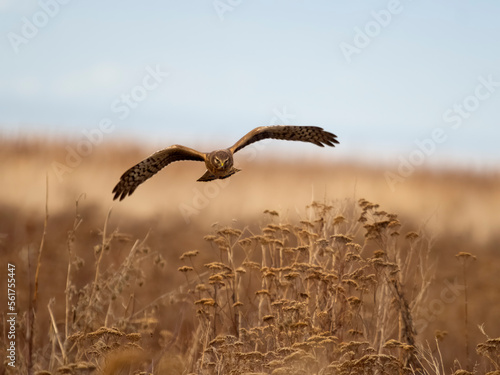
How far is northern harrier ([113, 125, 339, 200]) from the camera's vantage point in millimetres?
4723

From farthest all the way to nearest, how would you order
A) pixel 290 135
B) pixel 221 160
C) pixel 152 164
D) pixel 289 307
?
pixel 290 135, pixel 152 164, pixel 221 160, pixel 289 307

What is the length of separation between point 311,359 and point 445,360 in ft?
17.3

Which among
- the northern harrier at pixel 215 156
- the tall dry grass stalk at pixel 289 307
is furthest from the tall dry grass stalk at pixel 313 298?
the northern harrier at pixel 215 156

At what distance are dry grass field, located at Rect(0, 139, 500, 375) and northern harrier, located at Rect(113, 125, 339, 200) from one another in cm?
44

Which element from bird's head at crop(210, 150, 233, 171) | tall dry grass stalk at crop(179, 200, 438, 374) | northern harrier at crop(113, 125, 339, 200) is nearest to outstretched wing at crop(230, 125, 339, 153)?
northern harrier at crop(113, 125, 339, 200)

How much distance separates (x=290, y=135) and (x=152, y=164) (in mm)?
1393

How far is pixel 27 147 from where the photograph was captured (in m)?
13.9

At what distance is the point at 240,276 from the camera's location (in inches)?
210

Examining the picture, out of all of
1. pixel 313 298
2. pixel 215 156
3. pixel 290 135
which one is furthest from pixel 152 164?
pixel 313 298

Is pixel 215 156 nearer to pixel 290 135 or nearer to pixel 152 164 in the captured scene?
pixel 152 164

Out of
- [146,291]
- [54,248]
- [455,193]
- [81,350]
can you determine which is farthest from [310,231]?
[455,193]

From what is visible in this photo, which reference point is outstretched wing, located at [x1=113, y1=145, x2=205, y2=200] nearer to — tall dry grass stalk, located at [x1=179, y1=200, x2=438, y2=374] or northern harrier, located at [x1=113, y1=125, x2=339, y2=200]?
northern harrier, located at [x1=113, y1=125, x2=339, y2=200]

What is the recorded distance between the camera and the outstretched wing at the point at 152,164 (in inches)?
204

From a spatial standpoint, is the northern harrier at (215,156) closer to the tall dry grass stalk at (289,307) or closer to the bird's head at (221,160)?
the bird's head at (221,160)
